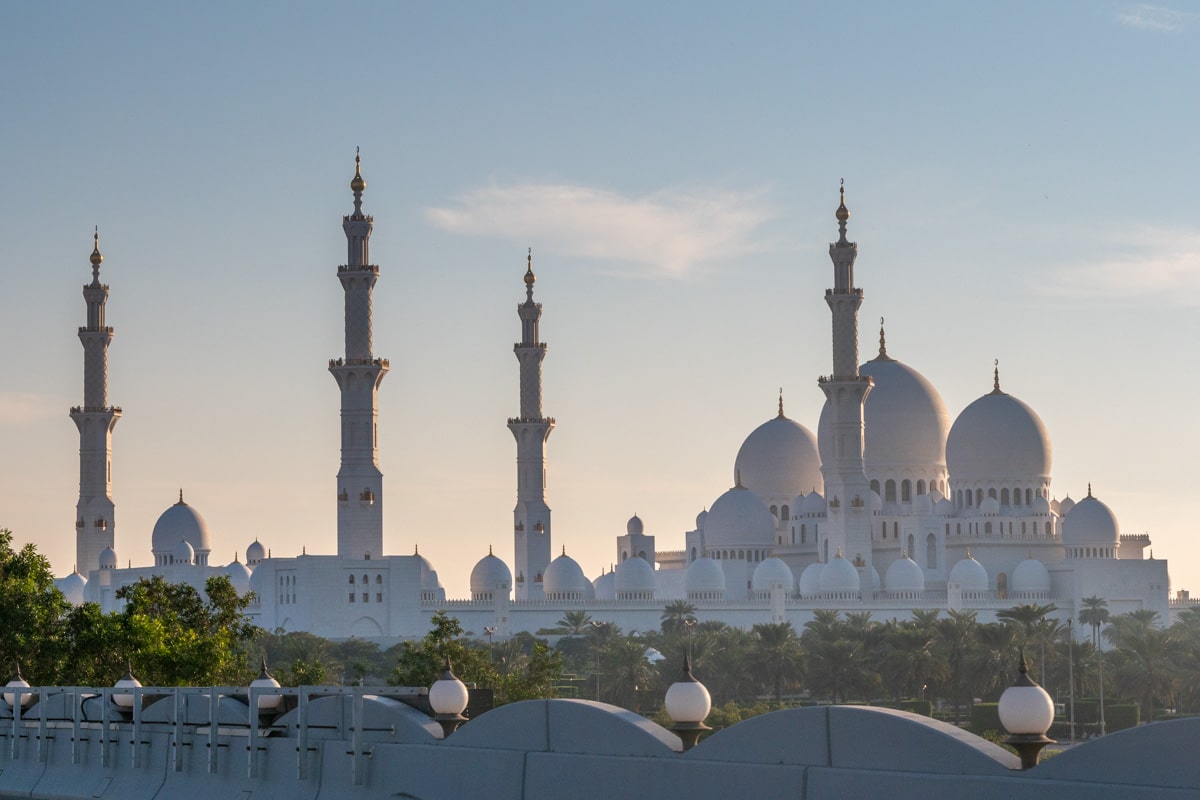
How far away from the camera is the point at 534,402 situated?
84.3m

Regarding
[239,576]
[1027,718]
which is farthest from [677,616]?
[1027,718]

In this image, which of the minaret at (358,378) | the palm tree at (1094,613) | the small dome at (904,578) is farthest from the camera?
the small dome at (904,578)

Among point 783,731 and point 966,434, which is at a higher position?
point 966,434

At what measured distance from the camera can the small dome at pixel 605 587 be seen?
9031 centimetres

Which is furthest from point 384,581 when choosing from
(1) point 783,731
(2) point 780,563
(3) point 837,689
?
(1) point 783,731

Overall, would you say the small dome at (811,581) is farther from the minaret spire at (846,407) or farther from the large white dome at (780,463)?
the large white dome at (780,463)

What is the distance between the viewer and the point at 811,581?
83438 mm

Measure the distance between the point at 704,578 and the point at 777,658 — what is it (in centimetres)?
2465

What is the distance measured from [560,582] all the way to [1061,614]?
72.0 ft

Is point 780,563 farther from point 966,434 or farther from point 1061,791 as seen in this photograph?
point 1061,791

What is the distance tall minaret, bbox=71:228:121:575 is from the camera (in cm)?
8794

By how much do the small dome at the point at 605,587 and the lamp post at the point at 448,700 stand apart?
74.9 metres

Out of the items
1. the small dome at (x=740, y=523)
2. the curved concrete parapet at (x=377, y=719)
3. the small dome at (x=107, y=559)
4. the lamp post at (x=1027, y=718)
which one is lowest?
the curved concrete parapet at (x=377, y=719)

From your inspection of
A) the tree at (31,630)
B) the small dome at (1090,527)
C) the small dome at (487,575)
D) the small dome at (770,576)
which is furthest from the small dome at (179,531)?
the tree at (31,630)
